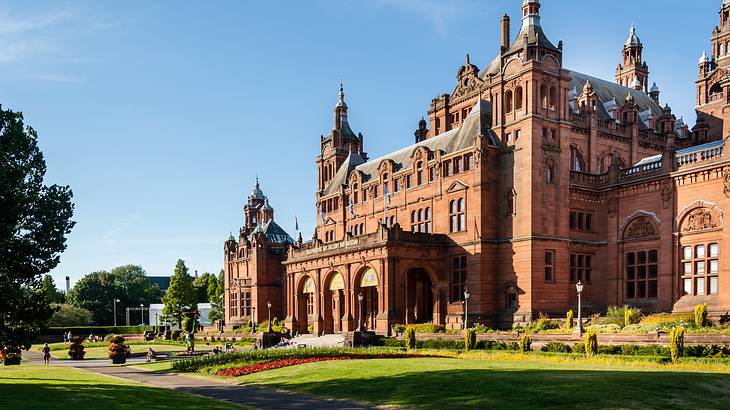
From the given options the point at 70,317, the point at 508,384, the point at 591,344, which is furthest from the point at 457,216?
the point at 70,317

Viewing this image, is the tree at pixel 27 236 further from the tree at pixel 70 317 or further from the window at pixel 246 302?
the tree at pixel 70 317

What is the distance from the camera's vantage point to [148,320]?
156 metres

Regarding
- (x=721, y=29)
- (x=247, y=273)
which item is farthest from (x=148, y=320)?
(x=721, y=29)

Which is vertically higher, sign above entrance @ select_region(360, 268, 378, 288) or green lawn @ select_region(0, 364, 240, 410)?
sign above entrance @ select_region(360, 268, 378, 288)

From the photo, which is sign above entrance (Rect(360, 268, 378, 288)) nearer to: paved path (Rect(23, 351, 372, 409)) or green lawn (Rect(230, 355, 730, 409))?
paved path (Rect(23, 351, 372, 409))

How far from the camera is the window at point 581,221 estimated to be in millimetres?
55594

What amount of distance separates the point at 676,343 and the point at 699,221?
66.4 ft

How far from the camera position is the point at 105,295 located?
142 metres

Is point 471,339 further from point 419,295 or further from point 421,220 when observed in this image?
point 421,220

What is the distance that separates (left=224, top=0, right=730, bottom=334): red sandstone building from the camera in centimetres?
4975

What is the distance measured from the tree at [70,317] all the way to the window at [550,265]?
8841cm

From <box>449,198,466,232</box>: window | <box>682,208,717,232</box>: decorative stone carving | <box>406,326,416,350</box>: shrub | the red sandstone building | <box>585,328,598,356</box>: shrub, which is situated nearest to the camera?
<box>585,328,598,356</box>: shrub

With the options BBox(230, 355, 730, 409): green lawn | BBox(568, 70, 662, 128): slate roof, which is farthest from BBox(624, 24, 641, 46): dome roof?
BBox(230, 355, 730, 409): green lawn

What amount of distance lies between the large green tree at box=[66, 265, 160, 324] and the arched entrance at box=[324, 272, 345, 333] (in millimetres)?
83576
